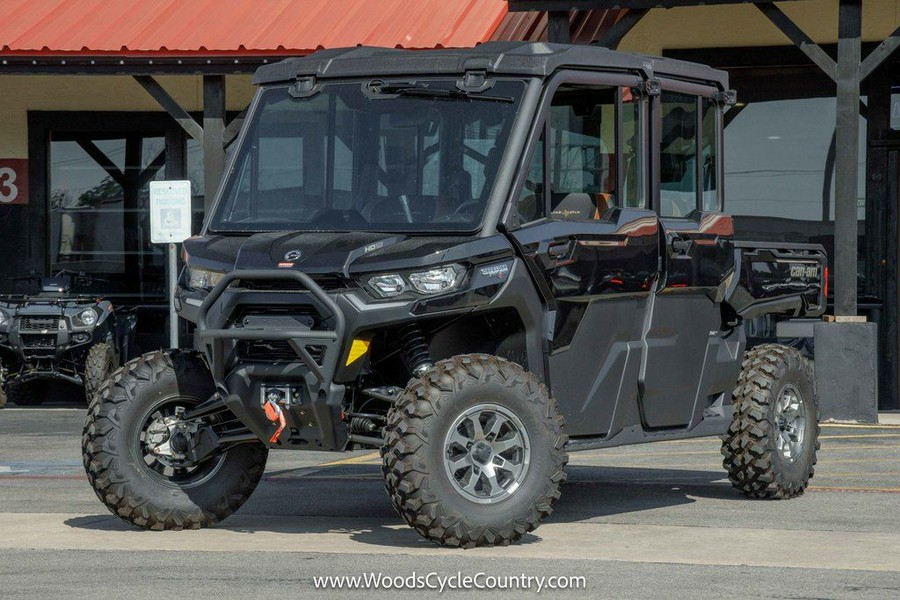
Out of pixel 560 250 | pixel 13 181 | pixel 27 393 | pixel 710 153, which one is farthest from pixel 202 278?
pixel 13 181

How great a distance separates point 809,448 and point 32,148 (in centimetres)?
1502

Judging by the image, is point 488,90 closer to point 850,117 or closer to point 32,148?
point 850,117

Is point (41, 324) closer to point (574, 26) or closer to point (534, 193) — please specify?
point (574, 26)

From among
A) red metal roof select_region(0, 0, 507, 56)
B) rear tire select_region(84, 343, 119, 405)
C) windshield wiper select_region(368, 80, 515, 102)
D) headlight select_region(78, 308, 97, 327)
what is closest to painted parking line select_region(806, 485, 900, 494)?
windshield wiper select_region(368, 80, 515, 102)

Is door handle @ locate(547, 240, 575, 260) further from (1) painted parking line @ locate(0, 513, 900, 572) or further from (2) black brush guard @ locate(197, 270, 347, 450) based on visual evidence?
(1) painted parking line @ locate(0, 513, 900, 572)

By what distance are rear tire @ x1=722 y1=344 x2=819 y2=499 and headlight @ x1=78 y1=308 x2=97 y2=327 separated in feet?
37.3

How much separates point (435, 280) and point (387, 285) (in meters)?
0.23

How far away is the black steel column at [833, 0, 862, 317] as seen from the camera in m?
16.1

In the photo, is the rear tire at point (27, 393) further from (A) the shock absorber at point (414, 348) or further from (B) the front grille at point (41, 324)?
(A) the shock absorber at point (414, 348)

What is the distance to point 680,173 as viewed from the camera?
9680 millimetres

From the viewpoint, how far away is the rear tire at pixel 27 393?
2127cm

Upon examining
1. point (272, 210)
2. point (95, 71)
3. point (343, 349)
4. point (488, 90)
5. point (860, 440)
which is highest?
point (95, 71)

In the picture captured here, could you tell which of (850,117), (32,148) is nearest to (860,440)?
(850,117)

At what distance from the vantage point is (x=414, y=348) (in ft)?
Result: 27.4
